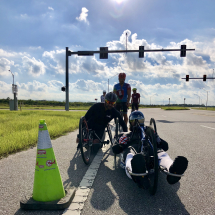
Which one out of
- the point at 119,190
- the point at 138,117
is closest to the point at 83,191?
the point at 119,190

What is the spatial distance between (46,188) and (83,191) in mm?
531

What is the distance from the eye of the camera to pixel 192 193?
251 centimetres

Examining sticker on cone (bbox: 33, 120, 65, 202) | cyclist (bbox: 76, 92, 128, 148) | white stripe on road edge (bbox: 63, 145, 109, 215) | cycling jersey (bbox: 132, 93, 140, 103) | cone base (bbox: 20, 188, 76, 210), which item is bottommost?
white stripe on road edge (bbox: 63, 145, 109, 215)

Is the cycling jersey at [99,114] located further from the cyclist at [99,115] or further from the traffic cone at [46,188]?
the traffic cone at [46,188]

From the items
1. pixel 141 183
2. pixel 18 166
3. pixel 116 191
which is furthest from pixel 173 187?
pixel 18 166

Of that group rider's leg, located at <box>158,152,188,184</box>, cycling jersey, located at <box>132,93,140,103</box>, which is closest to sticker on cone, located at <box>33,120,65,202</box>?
→ rider's leg, located at <box>158,152,188,184</box>

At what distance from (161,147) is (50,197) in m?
1.91

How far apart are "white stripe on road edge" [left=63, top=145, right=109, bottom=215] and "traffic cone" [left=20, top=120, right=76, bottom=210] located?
→ 0.07 metres

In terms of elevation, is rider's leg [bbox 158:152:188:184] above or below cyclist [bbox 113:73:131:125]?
below

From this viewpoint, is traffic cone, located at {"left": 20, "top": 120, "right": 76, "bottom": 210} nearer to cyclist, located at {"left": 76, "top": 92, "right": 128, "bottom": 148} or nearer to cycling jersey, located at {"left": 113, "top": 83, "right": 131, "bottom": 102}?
cyclist, located at {"left": 76, "top": 92, "right": 128, "bottom": 148}

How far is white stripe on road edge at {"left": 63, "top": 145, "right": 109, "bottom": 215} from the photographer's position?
2.12 meters

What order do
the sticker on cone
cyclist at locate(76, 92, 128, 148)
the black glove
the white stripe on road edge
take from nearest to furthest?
the white stripe on road edge, the sticker on cone, the black glove, cyclist at locate(76, 92, 128, 148)

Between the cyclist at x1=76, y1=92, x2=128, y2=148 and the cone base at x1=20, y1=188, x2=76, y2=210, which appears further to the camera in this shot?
the cyclist at x1=76, y1=92, x2=128, y2=148

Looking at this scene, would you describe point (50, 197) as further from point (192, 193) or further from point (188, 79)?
point (188, 79)
